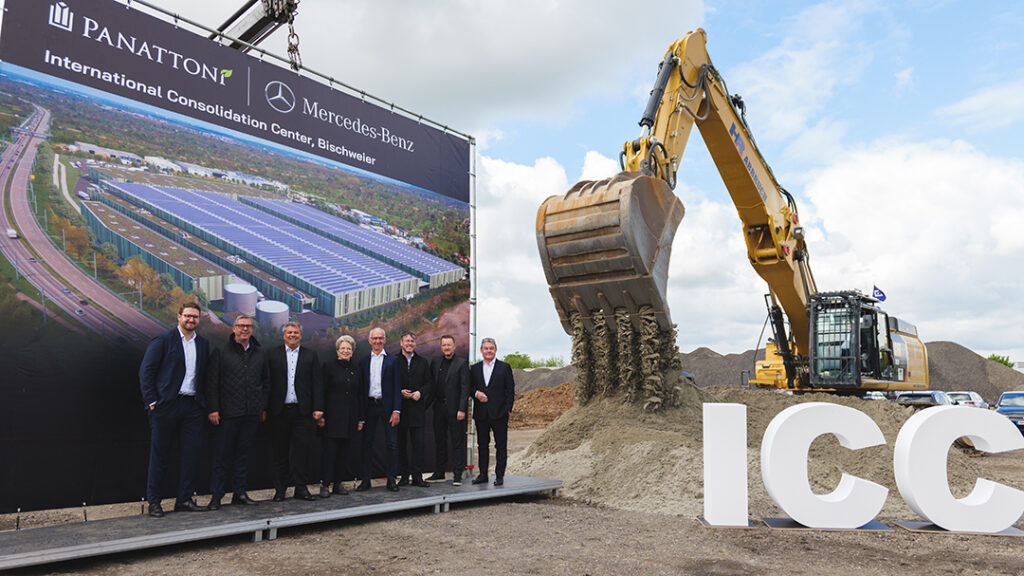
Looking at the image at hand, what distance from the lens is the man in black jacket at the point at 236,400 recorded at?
5258 mm

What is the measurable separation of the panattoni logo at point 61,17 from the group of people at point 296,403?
2.43 meters

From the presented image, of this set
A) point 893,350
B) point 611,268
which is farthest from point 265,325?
point 893,350

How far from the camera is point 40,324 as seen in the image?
502 centimetres

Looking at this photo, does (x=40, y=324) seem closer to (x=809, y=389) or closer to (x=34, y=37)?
(x=34, y=37)

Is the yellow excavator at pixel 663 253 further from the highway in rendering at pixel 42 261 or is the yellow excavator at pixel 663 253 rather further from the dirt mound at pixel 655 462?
the highway in rendering at pixel 42 261

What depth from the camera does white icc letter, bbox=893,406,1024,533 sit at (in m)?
5.30

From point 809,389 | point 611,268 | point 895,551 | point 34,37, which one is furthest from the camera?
point 809,389

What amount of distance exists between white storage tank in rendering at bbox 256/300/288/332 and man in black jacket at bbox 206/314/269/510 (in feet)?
3.06

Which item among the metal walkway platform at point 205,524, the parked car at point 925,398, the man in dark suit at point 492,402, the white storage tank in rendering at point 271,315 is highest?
the white storage tank in rendering at point 271,315

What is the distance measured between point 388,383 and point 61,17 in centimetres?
402

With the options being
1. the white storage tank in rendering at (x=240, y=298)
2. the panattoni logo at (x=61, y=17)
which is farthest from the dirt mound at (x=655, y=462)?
the panattoni logo at (x=61, y=17)

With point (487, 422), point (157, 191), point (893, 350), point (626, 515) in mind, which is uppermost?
point (157, 191)

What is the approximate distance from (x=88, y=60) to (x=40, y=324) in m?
2.18

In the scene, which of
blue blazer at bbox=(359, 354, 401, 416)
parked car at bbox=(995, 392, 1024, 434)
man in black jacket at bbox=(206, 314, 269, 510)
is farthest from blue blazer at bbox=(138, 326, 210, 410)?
parked car at bbox=(995, 392, 1024, 434)
